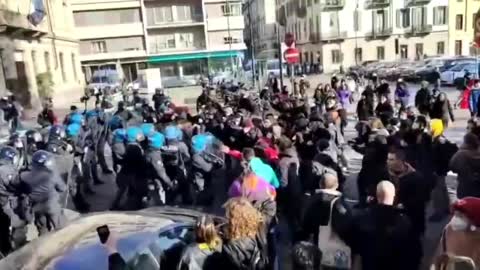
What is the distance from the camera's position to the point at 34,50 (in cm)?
3250

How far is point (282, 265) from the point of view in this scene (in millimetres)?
6488

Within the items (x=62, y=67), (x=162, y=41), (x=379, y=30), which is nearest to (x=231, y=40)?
(x=162, y=41)

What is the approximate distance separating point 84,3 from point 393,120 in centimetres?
5142

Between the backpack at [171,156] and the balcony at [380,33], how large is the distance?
5846 centimetres

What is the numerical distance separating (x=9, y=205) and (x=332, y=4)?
60175 mm

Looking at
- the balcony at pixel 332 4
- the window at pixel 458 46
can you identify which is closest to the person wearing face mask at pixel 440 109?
the balcony at pixel 332 4

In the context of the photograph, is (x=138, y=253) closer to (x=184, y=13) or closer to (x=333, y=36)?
(x=184, y=13)

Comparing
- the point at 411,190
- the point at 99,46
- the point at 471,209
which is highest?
the point at 99,46

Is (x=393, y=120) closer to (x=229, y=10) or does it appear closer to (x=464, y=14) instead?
(x=229, y=10)

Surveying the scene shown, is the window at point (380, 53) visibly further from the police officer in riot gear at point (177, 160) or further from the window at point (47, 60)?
the police officer in riot gear at point (177, 160)

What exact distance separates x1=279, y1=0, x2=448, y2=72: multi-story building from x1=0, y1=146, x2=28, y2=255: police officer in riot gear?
57.8 metres

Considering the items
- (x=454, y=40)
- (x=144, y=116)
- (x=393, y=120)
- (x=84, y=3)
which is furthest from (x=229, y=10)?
(x=393, y=120)

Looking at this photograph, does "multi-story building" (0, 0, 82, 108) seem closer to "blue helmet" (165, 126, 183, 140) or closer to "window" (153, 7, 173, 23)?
"window" (153, 7, 173, 23)

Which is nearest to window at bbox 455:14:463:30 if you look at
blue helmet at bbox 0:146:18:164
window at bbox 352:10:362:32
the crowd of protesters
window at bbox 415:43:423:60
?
window at bbox 415:43:423:60
